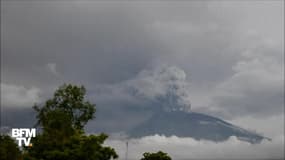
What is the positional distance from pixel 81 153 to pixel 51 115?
15.5 metres

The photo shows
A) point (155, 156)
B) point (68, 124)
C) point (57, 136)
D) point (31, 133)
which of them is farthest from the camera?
point (31, 133)

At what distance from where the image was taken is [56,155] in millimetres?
74250

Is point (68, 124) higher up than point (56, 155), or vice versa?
point (68, 124)

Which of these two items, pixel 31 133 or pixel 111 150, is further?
pixel 31 133

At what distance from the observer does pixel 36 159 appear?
248ft

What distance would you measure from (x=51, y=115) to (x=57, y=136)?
7.82 m

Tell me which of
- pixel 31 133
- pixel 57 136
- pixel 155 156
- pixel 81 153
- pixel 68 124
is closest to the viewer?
pixel 81 153

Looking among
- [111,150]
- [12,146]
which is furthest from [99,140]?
[12,146]

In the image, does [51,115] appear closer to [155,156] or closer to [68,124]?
[68,124]

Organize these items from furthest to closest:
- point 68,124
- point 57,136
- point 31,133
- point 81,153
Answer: point 31,133 < point 68,124 < point 57,136 < point 81,153

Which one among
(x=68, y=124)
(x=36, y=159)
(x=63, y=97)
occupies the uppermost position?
(x=63, y=97)

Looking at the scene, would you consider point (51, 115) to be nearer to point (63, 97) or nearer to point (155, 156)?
point (63, 97)

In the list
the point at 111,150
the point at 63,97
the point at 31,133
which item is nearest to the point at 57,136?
the point at 111,150

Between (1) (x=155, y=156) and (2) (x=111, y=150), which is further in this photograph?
(1) (x=155, y=156)
